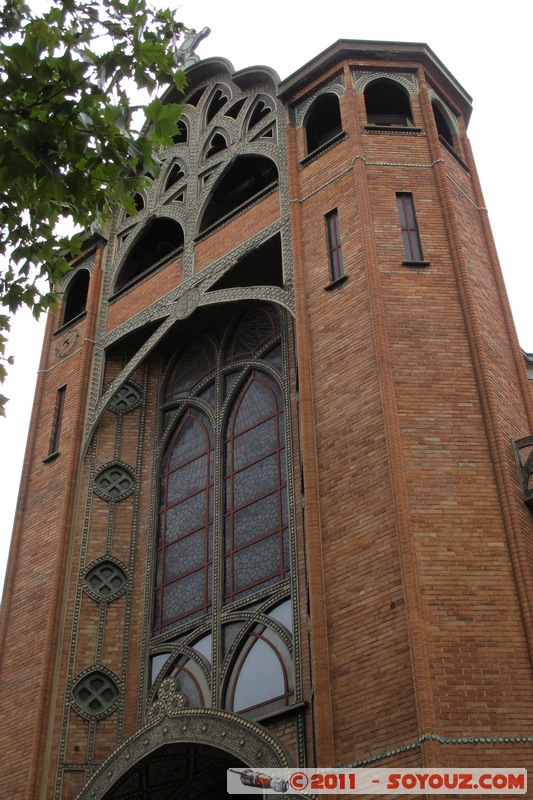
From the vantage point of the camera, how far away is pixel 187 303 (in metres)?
15.8

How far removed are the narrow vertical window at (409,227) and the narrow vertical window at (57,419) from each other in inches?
261

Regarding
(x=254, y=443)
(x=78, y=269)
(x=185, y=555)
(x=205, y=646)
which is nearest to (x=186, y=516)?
(x=185, y=555)

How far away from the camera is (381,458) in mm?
11211

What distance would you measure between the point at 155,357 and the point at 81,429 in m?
1.88

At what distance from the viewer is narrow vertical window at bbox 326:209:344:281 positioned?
1351cm

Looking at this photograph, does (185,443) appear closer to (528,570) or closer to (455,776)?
(528,570)

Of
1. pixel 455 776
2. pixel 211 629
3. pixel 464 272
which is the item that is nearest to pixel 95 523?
pixel 211 629

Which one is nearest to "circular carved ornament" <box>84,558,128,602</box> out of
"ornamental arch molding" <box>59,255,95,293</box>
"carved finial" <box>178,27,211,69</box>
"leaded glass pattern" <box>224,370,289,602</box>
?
"leaded glass pattern" <box>224,370,289,602</box>

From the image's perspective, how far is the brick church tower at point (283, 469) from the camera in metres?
10.2

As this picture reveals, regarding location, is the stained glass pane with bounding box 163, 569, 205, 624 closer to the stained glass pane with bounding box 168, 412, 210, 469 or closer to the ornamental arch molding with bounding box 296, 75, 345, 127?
the stained glass pane with bounding box 168, 412, 210, 469

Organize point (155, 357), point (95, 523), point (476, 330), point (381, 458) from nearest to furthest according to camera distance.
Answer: point (381, 458) → point (476, 330) → point (95, 523) → point (155, 357)

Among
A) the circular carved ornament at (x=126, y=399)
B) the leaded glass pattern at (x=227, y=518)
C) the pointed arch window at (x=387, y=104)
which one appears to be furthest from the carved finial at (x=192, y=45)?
the circular carved ornament at (x=126, y=399)

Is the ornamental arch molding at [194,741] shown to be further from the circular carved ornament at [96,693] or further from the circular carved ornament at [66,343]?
the circular carved ornament at [66,343]

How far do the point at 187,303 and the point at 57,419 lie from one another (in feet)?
10.2
